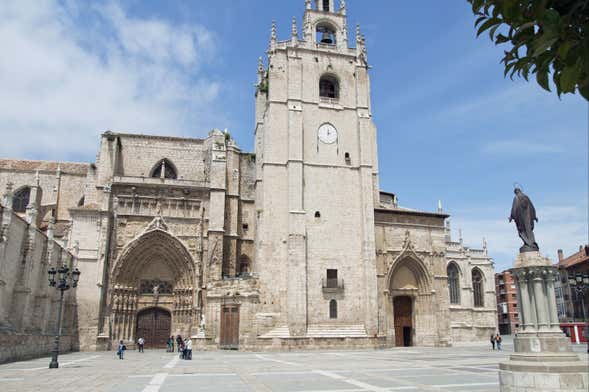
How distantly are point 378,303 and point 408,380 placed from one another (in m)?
15.9

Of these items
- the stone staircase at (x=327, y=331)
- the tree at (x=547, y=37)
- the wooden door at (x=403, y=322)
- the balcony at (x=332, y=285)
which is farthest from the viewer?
the wooden door at (x=403, y=322)

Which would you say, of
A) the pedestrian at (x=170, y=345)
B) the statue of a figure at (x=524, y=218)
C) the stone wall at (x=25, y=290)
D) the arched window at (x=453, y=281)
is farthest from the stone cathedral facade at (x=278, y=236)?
the statue of a figure at (x=524, y=218)

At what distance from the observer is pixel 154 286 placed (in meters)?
28.6

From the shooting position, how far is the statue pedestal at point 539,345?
7.79m

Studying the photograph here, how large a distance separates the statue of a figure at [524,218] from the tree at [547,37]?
25.0 ft

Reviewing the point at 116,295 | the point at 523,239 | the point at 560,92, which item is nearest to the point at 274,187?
the point at 116,295

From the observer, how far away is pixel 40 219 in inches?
1233

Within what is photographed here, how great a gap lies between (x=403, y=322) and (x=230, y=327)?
10.2 m

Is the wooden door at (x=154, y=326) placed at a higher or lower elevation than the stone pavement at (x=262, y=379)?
higher

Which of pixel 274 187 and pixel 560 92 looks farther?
pixel 274 187

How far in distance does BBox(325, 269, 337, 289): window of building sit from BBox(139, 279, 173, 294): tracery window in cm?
963

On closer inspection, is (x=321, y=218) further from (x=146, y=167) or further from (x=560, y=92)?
(x=560, y=92)

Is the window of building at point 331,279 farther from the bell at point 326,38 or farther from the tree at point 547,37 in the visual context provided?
the tree at point 547,37

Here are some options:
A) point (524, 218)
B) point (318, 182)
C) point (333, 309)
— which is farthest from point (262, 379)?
point (318, 182)
